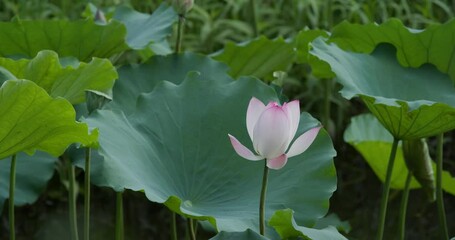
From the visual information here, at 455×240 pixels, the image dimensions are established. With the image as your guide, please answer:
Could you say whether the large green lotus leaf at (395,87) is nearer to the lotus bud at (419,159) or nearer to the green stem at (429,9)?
the lotus bud at (419,159)

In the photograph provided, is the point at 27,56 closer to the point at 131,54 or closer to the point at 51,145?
the point at 51,145

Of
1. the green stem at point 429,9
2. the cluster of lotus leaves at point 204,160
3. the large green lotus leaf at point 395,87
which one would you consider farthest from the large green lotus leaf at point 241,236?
the green stem at point 429,9

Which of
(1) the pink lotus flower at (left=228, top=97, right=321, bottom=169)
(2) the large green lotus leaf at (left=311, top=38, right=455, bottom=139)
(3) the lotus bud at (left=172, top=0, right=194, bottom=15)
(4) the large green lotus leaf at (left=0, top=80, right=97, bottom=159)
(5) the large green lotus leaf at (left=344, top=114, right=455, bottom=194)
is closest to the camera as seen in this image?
(1) the pink lotus flower at (left=228, top=97, right=321, bottom=169)

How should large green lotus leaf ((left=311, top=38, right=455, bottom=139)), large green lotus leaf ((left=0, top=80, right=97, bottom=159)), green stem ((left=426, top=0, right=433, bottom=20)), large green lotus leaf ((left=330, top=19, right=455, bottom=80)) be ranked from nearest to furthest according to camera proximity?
1. large green lotus leaf ((left=0, top=80, right=97, bottom=159))
2. large green lotus leaf ((left=311, top=38, right=455, bottom=139))
3. large green lotus leaf ((left=330, top=19, right=455, bottom=80))
4. green stem ((left=426, top=0, right=433, bottom=20))

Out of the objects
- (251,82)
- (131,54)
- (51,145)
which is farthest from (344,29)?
(131,54)

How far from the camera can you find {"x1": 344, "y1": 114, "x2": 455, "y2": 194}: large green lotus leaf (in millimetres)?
2283

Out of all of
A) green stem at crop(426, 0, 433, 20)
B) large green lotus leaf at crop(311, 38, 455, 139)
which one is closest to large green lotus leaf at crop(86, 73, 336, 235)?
large green lotus leaf at crop(311, 38, 455, 139)

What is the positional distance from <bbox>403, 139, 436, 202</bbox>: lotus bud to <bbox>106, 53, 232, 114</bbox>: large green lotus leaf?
41 centimetres

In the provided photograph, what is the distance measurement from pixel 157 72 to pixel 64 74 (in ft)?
1.15

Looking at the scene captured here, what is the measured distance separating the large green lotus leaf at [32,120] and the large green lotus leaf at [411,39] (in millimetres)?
704

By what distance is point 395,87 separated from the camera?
1.79 m

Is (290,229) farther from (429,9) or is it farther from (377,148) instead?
(429,9)

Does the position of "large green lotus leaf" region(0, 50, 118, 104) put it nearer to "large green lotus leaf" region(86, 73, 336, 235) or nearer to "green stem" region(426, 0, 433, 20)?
"large green lotus leaf" region(86, 73, 336, 235)

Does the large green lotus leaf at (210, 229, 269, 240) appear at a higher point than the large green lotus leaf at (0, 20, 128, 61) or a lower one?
higher
